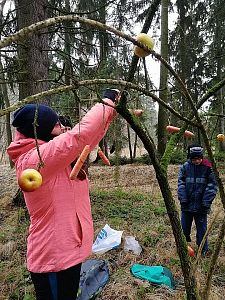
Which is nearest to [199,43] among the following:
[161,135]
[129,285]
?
[161,135]

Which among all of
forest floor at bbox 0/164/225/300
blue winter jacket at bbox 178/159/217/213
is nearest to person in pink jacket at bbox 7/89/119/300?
forest floor at bbox 0/164/225/300

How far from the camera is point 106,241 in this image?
4543 millimetres

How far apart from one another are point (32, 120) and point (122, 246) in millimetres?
3207

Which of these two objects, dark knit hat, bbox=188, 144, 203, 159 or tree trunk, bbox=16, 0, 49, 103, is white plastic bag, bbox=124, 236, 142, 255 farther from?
tree trunk, bbox=16, 0, 49, 103

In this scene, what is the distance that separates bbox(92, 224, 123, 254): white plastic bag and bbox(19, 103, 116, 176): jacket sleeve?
9.46 feet

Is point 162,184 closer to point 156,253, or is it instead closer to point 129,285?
point 129,285

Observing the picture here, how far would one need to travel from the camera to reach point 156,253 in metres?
4.45

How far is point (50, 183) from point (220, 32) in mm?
13207

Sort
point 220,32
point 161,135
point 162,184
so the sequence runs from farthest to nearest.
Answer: point 220,32, point 161,135, point 162,184

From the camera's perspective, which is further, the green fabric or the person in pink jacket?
the green fabric

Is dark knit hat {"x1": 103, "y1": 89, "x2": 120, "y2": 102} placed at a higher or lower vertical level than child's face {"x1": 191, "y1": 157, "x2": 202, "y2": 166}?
higher

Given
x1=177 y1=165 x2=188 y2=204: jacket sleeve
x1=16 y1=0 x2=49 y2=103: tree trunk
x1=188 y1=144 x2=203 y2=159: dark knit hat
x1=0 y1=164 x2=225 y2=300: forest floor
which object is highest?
x1=16 y1=0 x2=49 y2=103: tree trunk

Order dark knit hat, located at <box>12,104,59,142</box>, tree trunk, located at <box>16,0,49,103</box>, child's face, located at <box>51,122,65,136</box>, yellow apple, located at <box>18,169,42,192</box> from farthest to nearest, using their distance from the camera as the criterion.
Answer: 1. tree trunk, located at <box>16,0,49,103</box>
2. child's face, located at <box>51,122,65,136</box>
3. dark knit hat, located at <box>12,104,59,142</box>
4. yellow apple, located at <box>18,169,42,192</box>

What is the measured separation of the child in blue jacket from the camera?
4461mm
